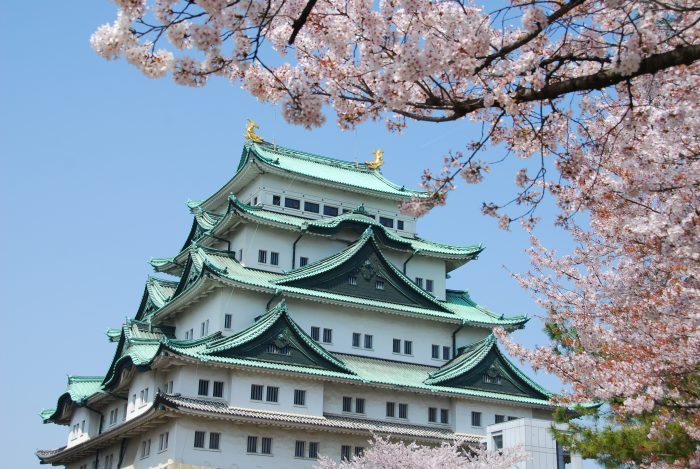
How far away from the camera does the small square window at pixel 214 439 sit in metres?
37.4

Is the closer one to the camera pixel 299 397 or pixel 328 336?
pixel 299 397

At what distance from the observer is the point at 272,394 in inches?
1554

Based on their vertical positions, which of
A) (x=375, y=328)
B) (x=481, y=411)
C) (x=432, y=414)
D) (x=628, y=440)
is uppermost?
(x=375, y=328)

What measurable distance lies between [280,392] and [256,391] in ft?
3.85

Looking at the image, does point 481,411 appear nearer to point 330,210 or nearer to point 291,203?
point 330,210

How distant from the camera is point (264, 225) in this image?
45062 mm

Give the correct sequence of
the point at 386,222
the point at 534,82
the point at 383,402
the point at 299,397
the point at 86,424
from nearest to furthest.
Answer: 1. the point at 534,82
2. the point at 299,397
3. the point at 383,402
4. the point at 86,424
5. the point at 386,222

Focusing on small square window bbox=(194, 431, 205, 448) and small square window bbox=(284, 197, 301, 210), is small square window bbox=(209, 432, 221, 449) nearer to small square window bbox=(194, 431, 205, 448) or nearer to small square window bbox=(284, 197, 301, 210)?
small square window bbox=(194, 431, 205, 448)

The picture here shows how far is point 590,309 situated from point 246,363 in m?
22.2

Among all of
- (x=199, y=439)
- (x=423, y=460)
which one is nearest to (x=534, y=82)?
(x=423, y=460)

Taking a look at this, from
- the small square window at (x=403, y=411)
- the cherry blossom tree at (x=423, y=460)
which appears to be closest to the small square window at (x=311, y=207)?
the small square window at (x=403, y=411)

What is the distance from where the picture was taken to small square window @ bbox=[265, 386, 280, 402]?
39.3 m

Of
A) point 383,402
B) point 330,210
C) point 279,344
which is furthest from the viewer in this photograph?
point 330,210

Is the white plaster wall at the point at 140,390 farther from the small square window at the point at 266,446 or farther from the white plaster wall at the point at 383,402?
the white plaster wall at the point at 383,402
